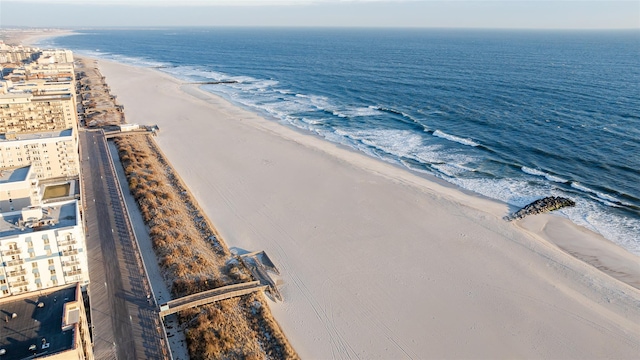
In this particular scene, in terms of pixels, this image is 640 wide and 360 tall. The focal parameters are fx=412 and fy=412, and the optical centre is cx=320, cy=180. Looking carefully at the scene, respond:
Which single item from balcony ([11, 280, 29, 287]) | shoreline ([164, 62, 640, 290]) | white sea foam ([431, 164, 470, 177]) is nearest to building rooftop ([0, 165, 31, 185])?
balcony ([11, 280, 29, 287])

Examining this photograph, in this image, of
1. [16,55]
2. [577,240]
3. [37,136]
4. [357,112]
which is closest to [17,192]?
[37,136]

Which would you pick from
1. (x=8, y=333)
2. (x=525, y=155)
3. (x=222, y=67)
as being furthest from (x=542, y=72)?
(x=8, y=333)

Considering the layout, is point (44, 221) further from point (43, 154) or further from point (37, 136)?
point (37, 136)

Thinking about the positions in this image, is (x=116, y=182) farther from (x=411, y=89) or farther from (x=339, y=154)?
(x=411, y=89)

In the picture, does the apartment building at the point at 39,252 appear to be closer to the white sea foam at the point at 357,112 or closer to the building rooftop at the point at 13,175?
the building rooftop at the point at 13,175

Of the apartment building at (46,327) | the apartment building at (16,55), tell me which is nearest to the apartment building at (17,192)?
the apartment building at (46,327)

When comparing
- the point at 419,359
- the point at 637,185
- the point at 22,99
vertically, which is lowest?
the point at 419,359

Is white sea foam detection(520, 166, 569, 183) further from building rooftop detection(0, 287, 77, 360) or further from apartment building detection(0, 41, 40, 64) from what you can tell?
apartment building detection(0, 41, 40, 64)
